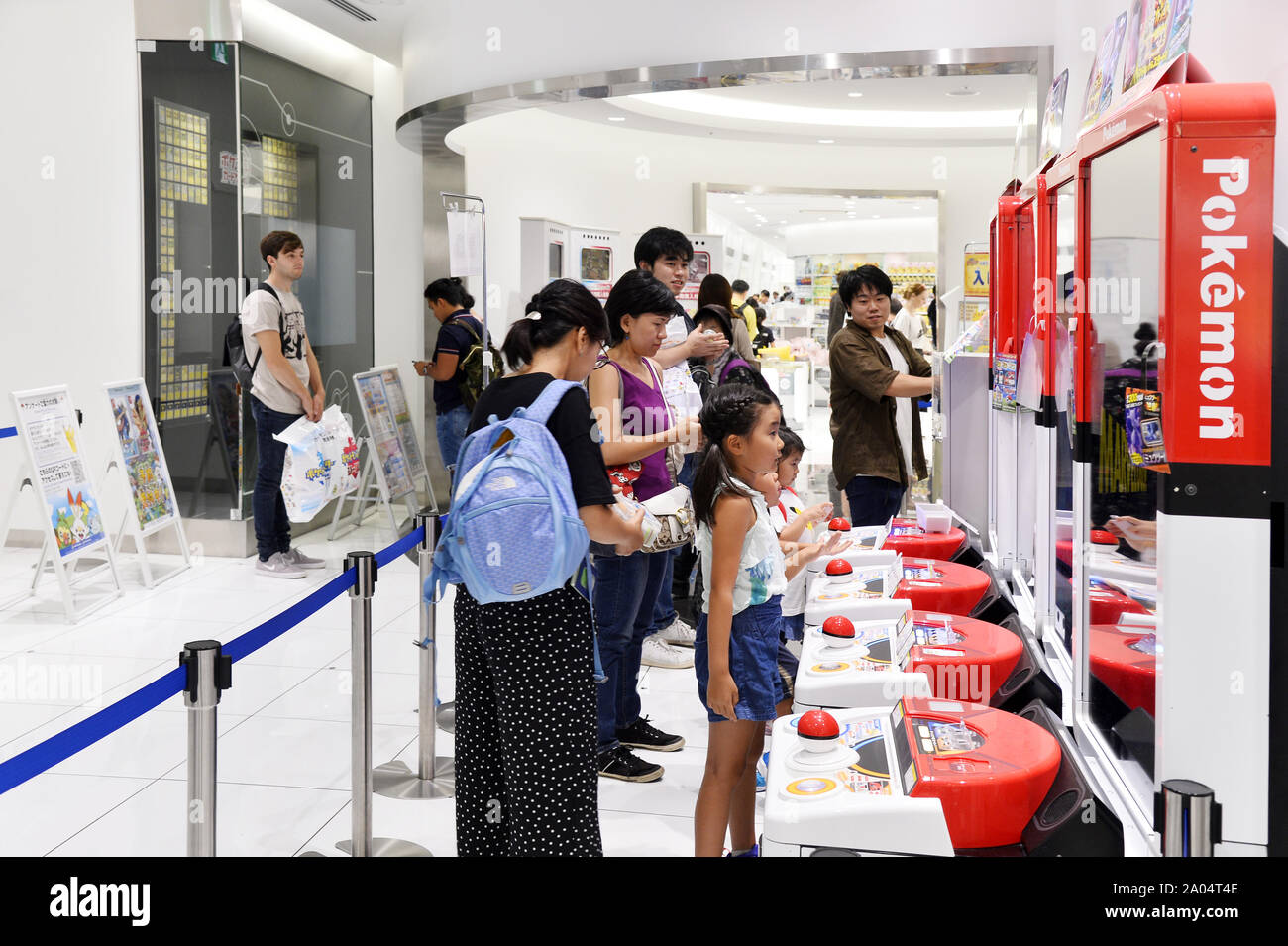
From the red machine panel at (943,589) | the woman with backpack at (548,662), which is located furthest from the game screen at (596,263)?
the woman with backpack at (548,662)

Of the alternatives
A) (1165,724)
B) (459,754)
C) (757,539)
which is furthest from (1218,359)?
(459,754)

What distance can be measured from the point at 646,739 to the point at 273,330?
11.4ft

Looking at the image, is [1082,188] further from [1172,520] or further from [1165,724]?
[1165,724]

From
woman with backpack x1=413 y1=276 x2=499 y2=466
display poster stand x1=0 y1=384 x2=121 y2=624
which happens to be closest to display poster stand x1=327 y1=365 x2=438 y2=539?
woman with backpack x1=413 y1=276 x2=499 y2=466

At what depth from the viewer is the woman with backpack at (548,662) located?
2.38 m

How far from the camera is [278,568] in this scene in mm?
6680

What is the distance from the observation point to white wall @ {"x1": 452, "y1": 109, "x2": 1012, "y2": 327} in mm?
9852

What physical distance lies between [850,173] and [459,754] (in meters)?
9.95

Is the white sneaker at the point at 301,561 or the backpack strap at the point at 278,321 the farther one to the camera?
the white sneaker at the point at 301,561

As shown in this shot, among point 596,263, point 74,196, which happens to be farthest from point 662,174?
point 74,196

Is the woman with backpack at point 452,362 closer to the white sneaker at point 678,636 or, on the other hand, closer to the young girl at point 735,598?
the white sneaker at point 678,636

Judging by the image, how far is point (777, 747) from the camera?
2031 millimetres

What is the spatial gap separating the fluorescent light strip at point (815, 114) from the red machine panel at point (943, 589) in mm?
7169

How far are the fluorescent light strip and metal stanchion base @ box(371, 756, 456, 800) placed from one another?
23.1 ft
